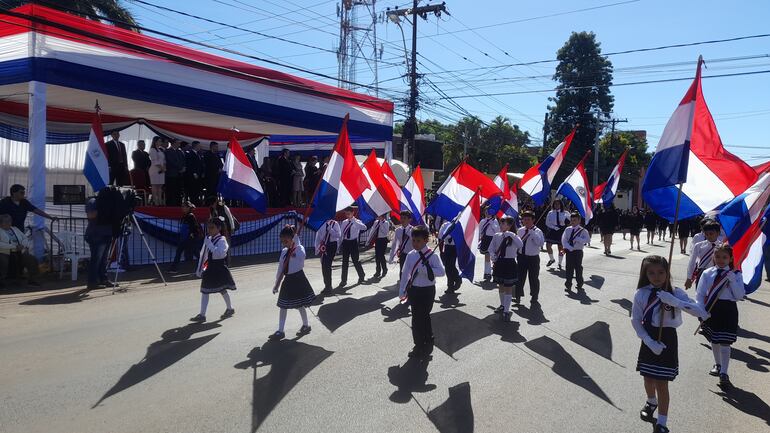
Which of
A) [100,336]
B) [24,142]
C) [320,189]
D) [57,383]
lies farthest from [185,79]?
[57,383]

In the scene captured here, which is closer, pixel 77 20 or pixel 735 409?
pixel 735 409

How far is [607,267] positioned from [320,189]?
10247 millimetres

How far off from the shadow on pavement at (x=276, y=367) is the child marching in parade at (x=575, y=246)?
6246 mm

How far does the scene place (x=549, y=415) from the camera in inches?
190

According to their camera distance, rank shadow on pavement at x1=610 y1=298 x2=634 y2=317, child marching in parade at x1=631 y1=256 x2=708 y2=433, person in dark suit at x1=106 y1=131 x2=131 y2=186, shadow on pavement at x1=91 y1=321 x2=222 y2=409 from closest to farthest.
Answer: child marching in parade at x1=631 y1=256 x2=708 y2=433
shadow on pavement at x1=91 y1=321 x2=222 y2=409
shadow on pavement at x1=610 y1=298 x2=634 y2=317
person in dark suit at x1=106 y1=131 x2=131 y2=186

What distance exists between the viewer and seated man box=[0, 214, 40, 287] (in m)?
9.62

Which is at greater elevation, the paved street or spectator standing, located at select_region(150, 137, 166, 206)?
spectator standing, located at select_region(150, 137, 166, 206)

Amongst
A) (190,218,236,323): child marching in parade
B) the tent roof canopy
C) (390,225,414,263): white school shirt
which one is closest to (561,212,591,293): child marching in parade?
(390,225,414,263): white school shirt

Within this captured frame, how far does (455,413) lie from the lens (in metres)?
4.82

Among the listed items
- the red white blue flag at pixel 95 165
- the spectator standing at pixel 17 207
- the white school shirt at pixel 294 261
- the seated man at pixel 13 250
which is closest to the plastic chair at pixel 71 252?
the seated man at pixel 13 250

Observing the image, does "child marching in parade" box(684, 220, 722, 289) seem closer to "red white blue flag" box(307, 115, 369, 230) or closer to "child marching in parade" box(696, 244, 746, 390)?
"child marching in parade" box(696, 244, 746, 390)

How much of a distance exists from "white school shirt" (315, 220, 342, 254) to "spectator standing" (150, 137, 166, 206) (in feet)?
20.6

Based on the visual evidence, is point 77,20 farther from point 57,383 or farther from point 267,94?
point 57,383

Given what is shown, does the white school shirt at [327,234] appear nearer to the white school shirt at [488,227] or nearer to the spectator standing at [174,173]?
the white school shirt at [488,227]
